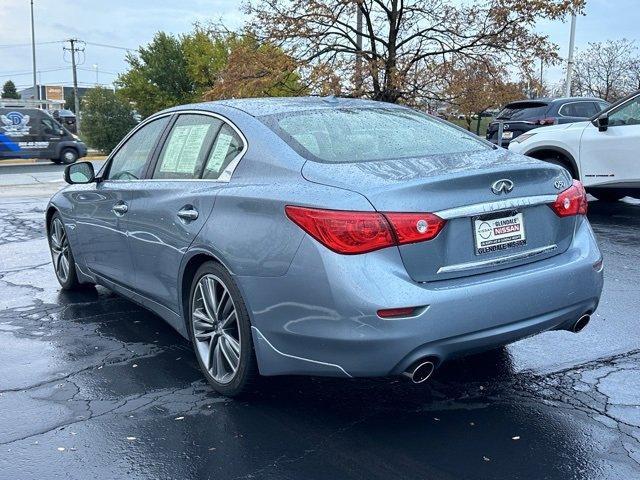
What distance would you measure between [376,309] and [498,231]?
0.76m

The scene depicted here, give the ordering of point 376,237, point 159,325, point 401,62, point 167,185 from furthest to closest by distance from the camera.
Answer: point 401,62
point 159,325
point 167,185
point 376,237

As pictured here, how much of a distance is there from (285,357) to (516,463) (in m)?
1.14

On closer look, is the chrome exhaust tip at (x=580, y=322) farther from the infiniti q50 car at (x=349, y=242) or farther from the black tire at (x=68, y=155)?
the black tire at (x=68, y=155)

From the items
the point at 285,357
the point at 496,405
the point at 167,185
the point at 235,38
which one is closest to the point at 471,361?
the point at 496,405

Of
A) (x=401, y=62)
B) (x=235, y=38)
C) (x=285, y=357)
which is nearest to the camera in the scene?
(x=285, y=357)

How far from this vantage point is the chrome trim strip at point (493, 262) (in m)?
3.20

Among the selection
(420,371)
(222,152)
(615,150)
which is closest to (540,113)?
(615,150)

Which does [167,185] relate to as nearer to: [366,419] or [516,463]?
[366,419]

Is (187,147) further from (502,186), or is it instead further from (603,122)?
(603,122)

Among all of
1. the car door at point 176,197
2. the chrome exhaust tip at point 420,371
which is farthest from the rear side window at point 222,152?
the chrome exhaust tip at point 420,371

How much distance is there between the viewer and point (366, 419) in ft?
11.7

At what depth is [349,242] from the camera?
3.07 meters

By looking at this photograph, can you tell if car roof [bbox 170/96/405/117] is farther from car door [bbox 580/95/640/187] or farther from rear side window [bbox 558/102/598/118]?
rear side window [bbox 558/102/598/118]

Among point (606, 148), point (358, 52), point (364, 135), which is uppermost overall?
point (358, 52)
